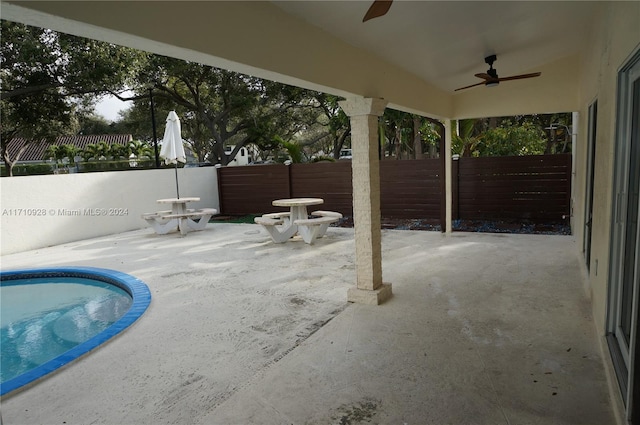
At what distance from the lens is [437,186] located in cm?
1058

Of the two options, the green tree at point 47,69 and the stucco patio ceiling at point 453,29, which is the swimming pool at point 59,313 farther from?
the green tree at point 47,69

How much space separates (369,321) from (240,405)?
5.75 ft

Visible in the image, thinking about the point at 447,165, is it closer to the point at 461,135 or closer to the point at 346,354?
the point at 461,135

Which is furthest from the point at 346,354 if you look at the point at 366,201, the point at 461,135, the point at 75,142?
the point at 75,142

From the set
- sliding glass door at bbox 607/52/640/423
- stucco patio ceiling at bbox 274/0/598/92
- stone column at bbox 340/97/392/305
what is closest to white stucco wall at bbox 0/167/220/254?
stone column at bbox 340/97/392/305

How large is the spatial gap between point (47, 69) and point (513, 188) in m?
13.4

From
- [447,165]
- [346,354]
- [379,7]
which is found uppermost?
[379,7]

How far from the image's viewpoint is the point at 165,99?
1827cm

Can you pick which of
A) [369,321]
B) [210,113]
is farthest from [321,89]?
[210,113]

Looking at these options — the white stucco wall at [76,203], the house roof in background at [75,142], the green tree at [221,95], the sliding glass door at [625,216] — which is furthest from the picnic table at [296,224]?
the house roof in background at [75,142]

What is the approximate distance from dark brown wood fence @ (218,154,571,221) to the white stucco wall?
111 inches

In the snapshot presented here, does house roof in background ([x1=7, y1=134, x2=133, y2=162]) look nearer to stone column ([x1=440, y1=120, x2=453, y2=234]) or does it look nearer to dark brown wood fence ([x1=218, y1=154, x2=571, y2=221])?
dark brown wood fence ([x1=218, y1=154, x2=571, y2=221])

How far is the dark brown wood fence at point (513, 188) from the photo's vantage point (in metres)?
9.45

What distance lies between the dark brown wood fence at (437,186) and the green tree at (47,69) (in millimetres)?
4787
